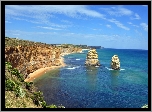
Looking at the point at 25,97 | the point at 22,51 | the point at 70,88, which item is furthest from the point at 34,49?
the point at 25,97

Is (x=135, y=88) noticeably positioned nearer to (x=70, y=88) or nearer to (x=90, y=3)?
(x=70, y=88)

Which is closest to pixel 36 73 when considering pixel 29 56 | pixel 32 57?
pixel 32 57

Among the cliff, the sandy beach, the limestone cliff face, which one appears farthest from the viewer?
the sandy beach

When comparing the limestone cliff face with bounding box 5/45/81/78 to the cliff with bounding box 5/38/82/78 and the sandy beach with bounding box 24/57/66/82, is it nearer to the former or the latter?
the cliff with bounding box 5/38/82/78

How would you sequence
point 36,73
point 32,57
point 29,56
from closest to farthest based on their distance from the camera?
point 29,56, point 32,57, point 36,73

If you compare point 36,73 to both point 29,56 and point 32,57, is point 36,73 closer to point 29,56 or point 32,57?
point 32,57

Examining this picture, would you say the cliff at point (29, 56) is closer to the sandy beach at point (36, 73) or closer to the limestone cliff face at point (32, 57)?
the limestone cliff face at point (32, 57)

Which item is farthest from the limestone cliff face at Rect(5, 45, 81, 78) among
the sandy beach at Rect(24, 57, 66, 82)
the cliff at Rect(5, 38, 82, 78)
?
the sandy beach at Rect(24, 57, 66, 82)
